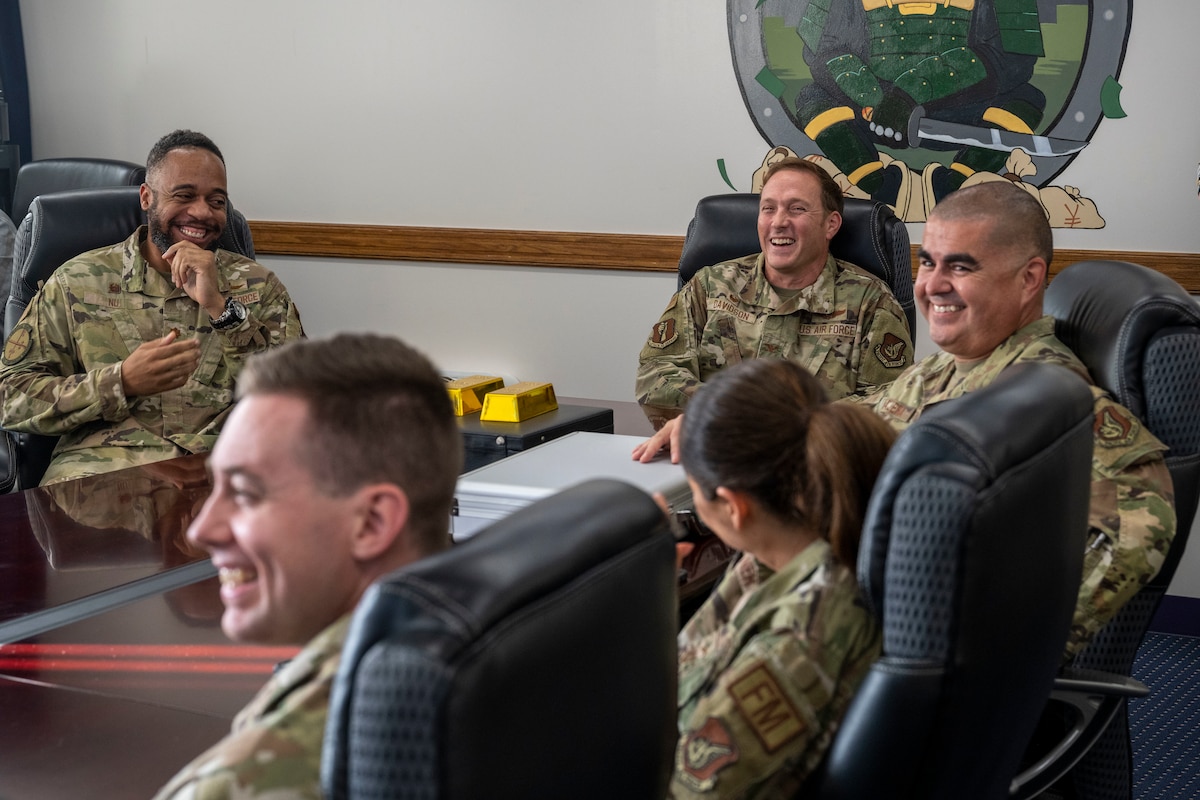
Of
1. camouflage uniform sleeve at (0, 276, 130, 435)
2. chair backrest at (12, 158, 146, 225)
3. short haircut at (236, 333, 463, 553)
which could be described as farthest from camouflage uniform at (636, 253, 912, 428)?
short haircut at (236, 333, 463, 553)

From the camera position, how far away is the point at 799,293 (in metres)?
3.25

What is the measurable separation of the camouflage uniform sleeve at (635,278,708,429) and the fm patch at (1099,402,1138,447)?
1377 mm

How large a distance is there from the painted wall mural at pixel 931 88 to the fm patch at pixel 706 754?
9.80 ft

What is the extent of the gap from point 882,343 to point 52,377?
201cm

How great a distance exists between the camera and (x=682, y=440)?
53.3 inches

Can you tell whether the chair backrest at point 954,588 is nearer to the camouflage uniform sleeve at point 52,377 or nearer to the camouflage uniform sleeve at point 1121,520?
the camouflage uniform sleeve at point 1121,520

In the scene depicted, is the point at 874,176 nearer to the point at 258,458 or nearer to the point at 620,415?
the point at 620,415

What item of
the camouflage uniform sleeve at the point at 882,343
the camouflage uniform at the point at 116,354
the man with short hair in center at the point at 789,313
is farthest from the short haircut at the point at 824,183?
the camouflage uniform at the point at 116,354

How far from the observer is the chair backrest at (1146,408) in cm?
187

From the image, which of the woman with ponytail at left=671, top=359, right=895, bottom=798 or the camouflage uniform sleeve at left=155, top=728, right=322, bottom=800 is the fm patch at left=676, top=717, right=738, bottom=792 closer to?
the woman with ponytail at left=671, top=359, right=895, bottom=798

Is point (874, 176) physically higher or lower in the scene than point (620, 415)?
higher

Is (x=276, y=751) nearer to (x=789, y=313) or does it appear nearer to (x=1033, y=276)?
(x=1033, y=276)

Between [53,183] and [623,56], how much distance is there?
211 centimetres

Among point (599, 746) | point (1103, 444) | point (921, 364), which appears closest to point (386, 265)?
point (921, 364)
